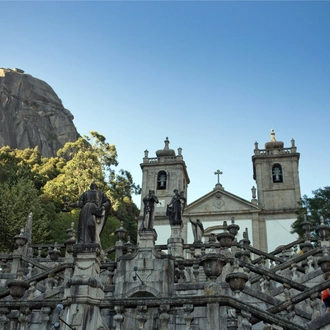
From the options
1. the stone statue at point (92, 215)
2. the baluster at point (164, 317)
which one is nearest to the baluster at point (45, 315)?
the baluster at point (164, 317)

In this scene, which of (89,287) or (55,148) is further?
(55,148)

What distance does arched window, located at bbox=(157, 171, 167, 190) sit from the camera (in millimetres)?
41969

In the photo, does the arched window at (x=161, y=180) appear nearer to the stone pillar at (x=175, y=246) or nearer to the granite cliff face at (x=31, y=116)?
the stone pillar at (x=175, y=246)

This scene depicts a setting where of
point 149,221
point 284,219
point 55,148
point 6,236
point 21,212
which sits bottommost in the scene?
point 149,221

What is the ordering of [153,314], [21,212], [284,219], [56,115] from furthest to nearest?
[56,115], [284,219], [21,212], [153,314]

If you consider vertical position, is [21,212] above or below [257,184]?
below

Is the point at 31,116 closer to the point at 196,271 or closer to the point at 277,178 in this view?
the point at 277,178

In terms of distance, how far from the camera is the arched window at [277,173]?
1580 inches

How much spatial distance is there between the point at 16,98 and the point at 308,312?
74316 mm

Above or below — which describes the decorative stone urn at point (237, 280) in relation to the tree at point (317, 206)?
below

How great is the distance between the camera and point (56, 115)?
80.1 meters

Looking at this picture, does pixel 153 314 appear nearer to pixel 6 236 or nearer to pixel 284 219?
pixel 6 236

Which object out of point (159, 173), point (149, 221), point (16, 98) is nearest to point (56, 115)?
point (16, 98)

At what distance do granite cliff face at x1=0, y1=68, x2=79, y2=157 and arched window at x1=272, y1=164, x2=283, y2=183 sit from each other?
4107cm
